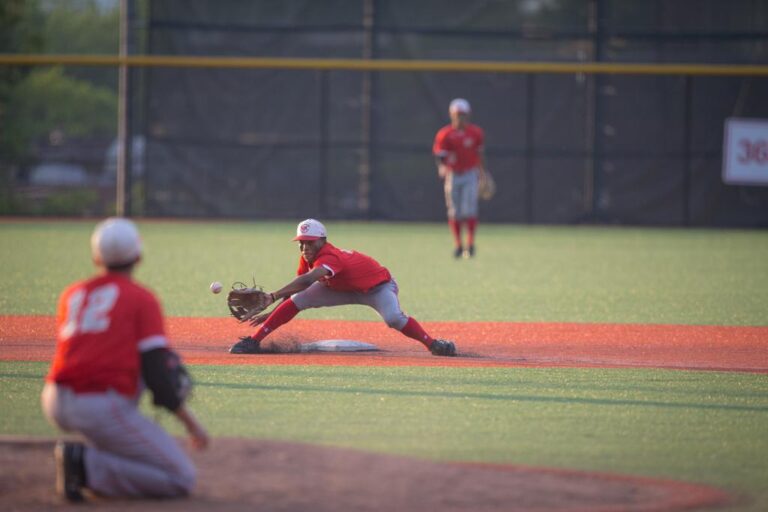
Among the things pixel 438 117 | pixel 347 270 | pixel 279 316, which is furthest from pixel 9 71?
pixel 347 270

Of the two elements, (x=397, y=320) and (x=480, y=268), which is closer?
(x=397, y=320)

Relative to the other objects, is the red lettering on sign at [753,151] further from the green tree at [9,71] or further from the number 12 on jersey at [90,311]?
the number 12 on jersey at [90,311]

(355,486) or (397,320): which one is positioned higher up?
(397,320)

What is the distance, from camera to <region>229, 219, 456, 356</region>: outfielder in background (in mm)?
8484

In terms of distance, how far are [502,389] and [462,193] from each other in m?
10.2

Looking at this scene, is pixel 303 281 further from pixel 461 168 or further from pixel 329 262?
pixel 461 168

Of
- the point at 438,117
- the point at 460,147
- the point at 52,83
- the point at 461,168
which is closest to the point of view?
the point at 460,147

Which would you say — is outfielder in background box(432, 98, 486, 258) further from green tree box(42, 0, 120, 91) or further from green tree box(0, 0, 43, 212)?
green tree box(42, 0, 120, 91)

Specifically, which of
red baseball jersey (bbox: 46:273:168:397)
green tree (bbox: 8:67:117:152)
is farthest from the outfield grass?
green tree (bbox: 8:67:117:152)

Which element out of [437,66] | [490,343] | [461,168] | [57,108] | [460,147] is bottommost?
[490,343]

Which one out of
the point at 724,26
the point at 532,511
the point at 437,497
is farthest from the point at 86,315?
the point at 724,26

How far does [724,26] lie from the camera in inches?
944

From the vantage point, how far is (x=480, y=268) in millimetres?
16609

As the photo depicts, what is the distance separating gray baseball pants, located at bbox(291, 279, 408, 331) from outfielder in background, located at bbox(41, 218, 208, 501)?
3870 millimetres
